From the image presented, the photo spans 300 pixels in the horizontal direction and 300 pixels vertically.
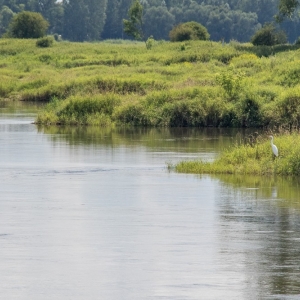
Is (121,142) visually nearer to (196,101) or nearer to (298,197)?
(196,101)

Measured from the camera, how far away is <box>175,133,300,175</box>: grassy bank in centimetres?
2444

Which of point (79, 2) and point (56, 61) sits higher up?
point (79, 2)

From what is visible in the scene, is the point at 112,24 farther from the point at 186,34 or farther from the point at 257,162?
the point at 257,162

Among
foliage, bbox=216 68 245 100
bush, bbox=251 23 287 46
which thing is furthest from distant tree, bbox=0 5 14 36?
foliage, bbox=216 68 245 100

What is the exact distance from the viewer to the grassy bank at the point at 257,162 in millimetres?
24438

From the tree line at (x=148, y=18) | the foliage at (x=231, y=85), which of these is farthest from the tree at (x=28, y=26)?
the foliage at (x=231, y=85)

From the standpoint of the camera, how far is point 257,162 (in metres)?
25.2

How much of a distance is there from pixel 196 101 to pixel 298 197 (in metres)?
20.4

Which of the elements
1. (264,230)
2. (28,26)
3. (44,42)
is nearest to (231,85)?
(264,230)

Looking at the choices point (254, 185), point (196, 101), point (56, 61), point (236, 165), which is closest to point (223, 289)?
point (254, 185)

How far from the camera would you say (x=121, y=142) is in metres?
34.9

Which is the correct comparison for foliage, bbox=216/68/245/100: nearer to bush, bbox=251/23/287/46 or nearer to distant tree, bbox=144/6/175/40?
bush, bbox=251/23/287/46

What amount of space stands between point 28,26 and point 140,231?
88.8m

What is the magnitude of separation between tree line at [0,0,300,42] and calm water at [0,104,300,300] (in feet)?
445
